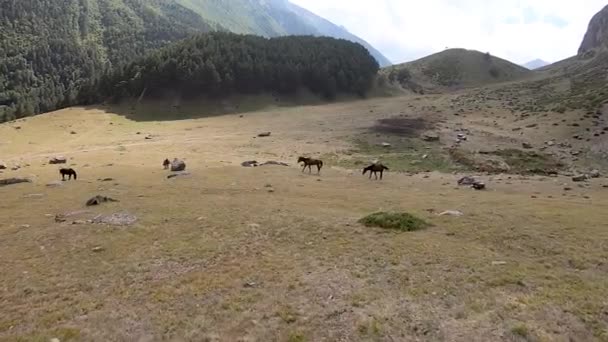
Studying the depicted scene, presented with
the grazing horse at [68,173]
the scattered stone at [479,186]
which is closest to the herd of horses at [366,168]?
the scattered stone at [479,186]

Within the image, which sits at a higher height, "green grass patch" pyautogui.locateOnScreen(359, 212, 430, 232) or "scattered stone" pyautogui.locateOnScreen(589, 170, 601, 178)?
"green grass patch" pyautogui.locateOnScreen(359, 212, 430, 232)

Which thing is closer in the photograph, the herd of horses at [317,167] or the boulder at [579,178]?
the boulder at [579,178]

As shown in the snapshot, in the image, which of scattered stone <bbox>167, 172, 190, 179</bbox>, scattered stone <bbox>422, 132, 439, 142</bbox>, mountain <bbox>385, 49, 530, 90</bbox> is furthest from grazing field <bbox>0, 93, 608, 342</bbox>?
mountain <bbox>385, 49, 530, 90</bbox>

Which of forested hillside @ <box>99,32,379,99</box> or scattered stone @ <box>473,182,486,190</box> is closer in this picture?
scattered stone @ <box>473,182,486,190</box>

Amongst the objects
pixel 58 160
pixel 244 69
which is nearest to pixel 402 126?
pixel 58 160

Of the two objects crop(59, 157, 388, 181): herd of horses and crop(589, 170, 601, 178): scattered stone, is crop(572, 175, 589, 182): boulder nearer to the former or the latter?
crop(589, 170, 601, 178): scattered stone

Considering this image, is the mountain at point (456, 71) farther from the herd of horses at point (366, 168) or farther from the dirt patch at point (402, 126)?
the herd of horses at point (366, 168)

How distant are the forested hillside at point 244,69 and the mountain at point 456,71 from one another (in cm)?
1415

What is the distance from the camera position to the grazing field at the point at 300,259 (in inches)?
542

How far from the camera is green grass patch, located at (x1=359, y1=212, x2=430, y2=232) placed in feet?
74.2

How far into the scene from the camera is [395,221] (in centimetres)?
2300

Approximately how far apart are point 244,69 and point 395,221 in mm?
108920

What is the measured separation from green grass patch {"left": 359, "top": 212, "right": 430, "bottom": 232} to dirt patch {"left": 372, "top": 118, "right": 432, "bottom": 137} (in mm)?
46508

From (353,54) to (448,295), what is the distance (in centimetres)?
13961
